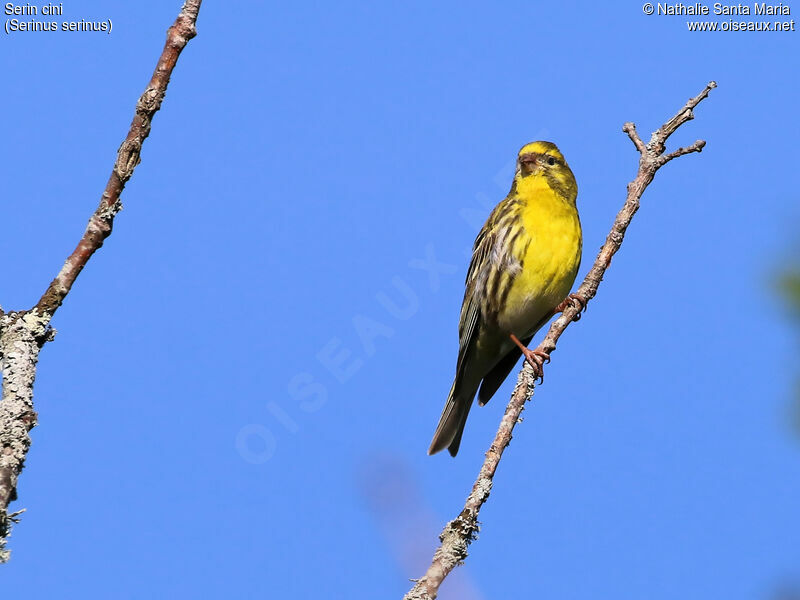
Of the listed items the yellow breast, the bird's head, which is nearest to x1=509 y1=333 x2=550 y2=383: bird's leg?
the yellow breast

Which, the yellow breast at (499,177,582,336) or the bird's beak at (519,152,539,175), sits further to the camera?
the bird's beak at (519,152,539,175)

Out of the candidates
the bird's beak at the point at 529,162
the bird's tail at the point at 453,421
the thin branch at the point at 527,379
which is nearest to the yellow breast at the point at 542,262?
the bird's beak at the point at 529,162

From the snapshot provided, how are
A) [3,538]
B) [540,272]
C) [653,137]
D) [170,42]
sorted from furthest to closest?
[540,272] → [653,137] → [170,42] → [3,538]

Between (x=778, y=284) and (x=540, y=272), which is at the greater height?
(x=540, y=272)

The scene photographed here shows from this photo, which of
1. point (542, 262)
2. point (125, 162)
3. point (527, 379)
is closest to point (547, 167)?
point (542, 262)

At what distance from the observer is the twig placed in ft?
9.70

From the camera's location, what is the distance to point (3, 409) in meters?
3.01

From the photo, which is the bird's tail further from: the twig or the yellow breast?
the twig

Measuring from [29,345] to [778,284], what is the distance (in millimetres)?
2517

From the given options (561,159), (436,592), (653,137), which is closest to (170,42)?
(436,592)

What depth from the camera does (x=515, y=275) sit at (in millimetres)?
7125

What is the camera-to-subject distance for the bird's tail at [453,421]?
7.09 metres

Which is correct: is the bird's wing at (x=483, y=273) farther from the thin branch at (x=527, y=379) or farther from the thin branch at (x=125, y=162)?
the thin branch at (x=125, y=162)

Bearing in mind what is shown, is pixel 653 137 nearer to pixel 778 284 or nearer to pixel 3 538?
pixel 778 284
